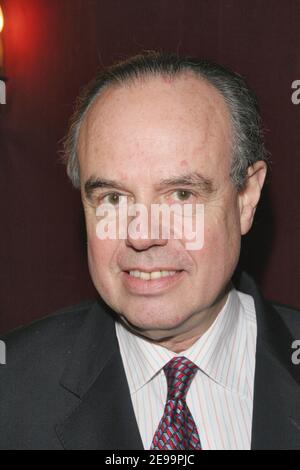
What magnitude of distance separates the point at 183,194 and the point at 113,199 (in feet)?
0.61

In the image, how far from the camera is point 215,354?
164cm

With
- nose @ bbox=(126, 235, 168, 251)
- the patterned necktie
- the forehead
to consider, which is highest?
the forehead

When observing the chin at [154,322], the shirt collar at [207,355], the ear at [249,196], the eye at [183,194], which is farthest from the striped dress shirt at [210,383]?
the eye at [183,194]

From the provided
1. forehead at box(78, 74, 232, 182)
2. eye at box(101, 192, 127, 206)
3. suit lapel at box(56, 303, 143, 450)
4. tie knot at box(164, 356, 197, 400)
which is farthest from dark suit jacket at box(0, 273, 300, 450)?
forehead at box(78, 74, 232, 182)

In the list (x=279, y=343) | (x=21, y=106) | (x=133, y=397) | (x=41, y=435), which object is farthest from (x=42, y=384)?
(x=21, y=106)

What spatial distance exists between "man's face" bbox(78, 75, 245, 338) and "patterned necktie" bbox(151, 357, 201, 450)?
0.14 metres

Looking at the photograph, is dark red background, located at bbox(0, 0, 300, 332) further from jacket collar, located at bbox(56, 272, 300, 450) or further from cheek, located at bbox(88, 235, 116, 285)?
cheek, located at bbox(88, 235, 116, 285)

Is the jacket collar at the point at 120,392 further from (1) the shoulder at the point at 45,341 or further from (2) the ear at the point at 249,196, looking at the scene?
(2) the ear at the point at 249,196

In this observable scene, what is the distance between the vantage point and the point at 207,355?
5.36ft

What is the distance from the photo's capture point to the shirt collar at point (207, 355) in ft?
5.34

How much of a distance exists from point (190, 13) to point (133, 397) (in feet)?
4.21

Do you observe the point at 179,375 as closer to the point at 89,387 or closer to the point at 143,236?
the point at 89,387

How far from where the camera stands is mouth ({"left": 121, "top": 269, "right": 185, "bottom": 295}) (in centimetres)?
150

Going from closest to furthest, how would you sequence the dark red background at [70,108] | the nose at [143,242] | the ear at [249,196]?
the nose at [143,242] → the ear at [249,196] → the dark red background at [70,108]
